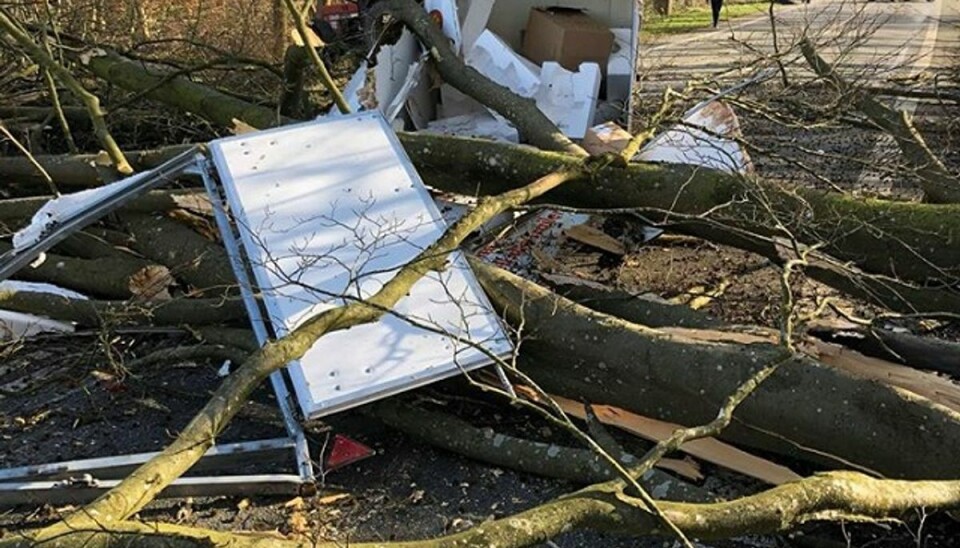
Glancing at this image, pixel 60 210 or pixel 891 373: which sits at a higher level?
pixel 60 210

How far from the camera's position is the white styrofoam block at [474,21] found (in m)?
6.56

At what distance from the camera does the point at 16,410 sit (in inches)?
160

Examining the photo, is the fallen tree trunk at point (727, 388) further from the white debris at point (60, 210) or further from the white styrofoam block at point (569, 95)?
the white styrofoam block at point (569, 95)

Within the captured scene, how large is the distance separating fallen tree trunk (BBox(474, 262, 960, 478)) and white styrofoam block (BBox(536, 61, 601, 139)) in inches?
103

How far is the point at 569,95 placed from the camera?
20.3ft

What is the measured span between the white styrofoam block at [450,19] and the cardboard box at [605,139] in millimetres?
1163

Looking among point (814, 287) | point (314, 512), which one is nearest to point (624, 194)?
point (814, 287)

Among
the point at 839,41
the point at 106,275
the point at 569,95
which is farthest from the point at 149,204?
the point at 839,41

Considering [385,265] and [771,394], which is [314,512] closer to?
[385,265]

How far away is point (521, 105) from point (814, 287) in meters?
1.82

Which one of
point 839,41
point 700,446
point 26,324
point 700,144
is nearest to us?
point 700,446

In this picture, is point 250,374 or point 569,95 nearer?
point 250,374

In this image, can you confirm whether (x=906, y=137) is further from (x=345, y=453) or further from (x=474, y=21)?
(x=474, y=21)

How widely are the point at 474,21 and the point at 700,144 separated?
2445mm
